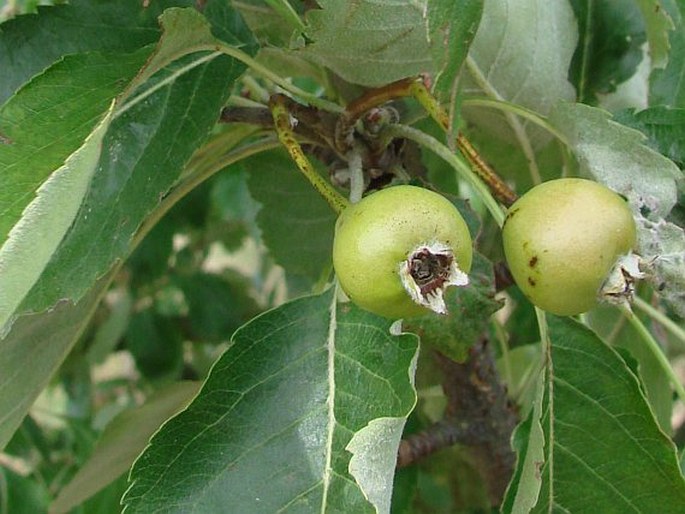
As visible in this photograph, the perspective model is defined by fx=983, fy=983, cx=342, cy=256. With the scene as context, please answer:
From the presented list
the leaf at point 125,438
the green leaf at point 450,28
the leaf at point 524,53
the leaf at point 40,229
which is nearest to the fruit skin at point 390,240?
the green leaf at point 450,28

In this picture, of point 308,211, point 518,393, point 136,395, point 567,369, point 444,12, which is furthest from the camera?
point 136,395

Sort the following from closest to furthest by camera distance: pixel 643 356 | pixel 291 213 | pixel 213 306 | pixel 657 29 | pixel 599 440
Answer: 1. pixel 599 440
2. pixel 657 29
3. pixel 643 356
4. pixel 291 213
5. pixel 213 306

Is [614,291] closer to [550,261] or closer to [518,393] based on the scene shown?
[550,261]

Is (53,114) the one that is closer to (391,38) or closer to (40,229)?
(40,229)

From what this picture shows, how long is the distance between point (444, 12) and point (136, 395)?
2494 millimetres

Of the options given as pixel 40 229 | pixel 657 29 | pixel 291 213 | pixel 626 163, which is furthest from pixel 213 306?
pixel 40 229

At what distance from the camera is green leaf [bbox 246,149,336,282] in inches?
58.6

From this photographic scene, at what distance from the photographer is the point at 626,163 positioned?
2.91 ft

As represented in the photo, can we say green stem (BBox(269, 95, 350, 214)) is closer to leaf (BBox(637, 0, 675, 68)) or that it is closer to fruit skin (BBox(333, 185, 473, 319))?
fruit skin (BBox(333, 185, 473, 319))

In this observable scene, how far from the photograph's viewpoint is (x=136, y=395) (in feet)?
10.0

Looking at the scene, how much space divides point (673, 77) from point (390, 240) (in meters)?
0.58

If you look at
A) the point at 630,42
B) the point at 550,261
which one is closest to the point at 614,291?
the point at 550,261

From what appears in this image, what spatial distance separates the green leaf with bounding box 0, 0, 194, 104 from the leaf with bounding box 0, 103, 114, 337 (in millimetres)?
372

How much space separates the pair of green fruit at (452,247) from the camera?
2.44 ft
